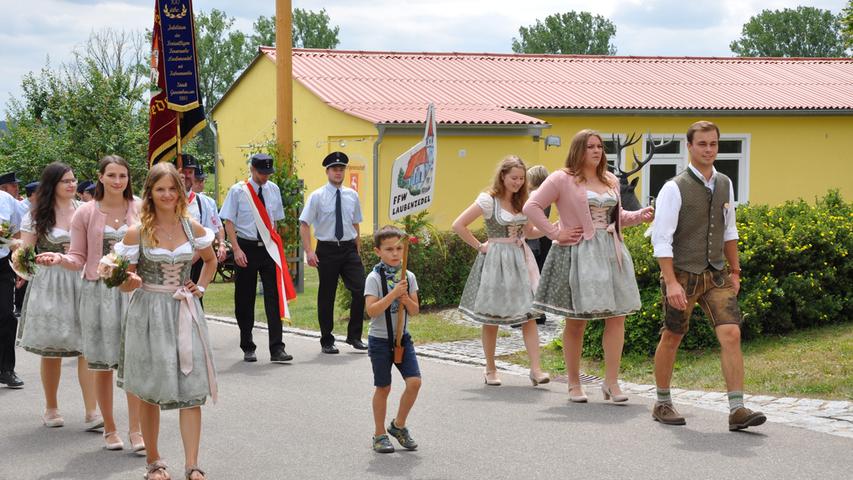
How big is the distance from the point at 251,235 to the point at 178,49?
2063 mm

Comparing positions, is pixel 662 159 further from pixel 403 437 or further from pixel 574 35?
pixel 574 35

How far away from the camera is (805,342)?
10094mm

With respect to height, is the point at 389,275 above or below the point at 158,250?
below

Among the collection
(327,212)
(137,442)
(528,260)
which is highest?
(327,212)

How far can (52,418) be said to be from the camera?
795cm

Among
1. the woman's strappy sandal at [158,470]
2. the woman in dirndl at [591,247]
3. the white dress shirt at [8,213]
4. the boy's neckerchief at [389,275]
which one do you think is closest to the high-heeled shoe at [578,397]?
the woman in dirndl at [591,247]

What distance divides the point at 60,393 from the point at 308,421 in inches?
96.5

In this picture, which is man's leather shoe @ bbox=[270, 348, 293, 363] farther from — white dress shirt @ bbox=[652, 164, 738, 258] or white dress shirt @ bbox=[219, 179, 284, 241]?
white dress shirt @ bbox=[652, 164, 738, 258]

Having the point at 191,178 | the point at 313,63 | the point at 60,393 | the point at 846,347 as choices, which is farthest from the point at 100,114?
the point at 846,347

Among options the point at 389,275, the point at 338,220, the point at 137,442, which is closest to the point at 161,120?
the point at 338,220

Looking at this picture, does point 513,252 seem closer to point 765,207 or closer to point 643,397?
point 643,397

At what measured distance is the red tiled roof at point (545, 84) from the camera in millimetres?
25453

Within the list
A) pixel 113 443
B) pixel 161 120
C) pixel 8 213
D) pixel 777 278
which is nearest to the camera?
pixel 113 443

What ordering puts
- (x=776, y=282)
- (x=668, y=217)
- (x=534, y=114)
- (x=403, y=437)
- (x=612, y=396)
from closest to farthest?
(x=403, y=437), (x=668, y=217), (x=612, y=396), (x=776, y=282), (x=534, y=114)
